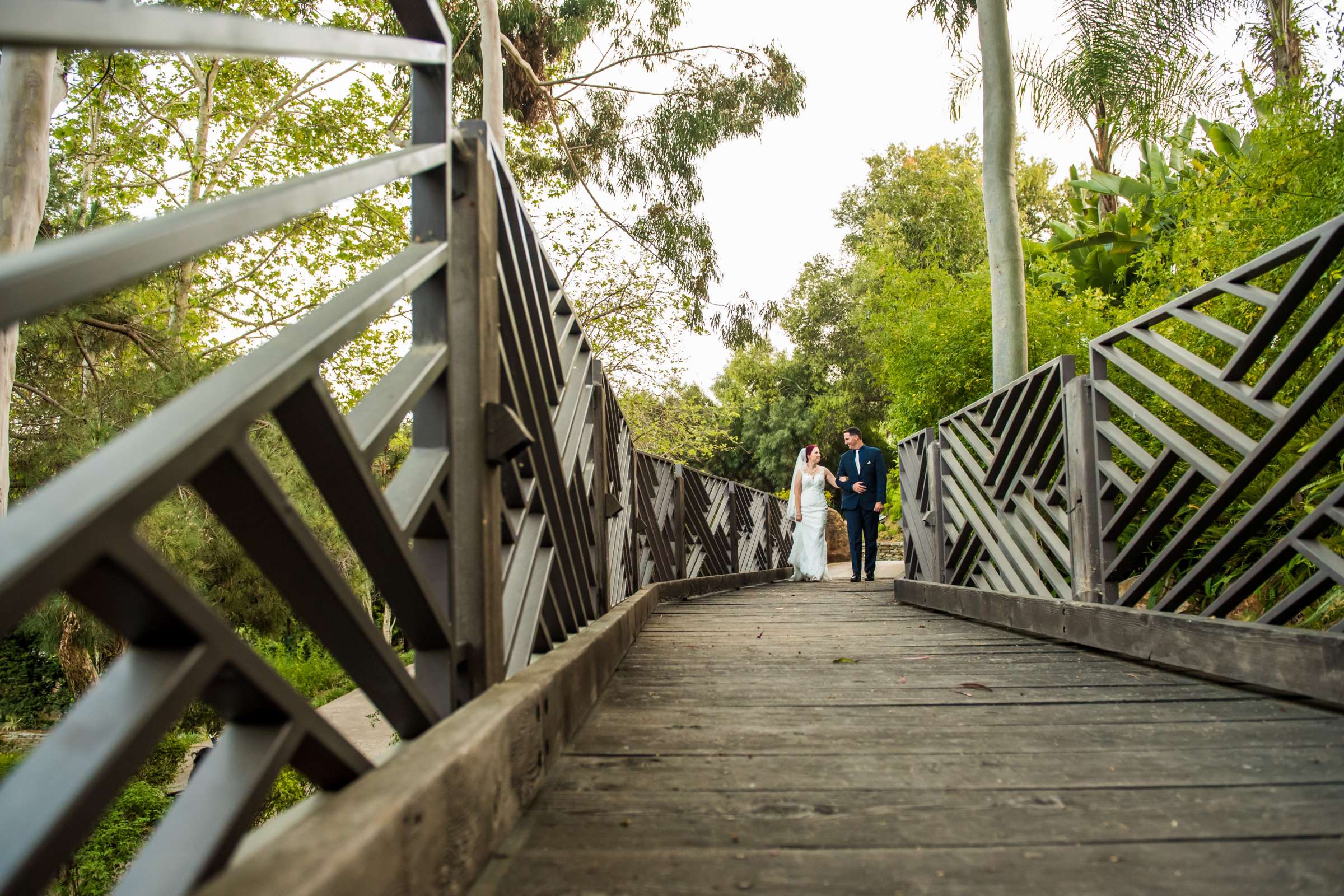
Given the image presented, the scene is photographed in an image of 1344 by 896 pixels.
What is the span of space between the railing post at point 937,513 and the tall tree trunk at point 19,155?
7997 millimetres

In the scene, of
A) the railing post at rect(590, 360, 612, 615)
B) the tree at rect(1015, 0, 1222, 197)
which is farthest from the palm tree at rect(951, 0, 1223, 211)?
the railing post at rect(590, 360, 612, 615)

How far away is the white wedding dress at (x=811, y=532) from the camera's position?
10992 mm

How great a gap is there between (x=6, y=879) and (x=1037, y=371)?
16.4 ft

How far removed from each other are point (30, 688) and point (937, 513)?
16.4 m

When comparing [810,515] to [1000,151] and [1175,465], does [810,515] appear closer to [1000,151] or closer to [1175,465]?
[1000,151]

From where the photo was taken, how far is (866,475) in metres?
9.59

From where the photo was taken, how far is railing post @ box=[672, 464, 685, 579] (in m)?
8.45

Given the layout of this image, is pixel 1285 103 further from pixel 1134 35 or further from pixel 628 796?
pixel 628 796

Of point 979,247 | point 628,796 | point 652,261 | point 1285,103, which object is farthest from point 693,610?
point 979,247

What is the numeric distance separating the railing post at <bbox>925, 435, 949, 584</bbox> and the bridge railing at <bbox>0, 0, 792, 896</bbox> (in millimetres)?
4781

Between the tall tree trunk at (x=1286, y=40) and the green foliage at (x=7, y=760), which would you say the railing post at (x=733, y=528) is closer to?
the tall tree trunk at (x=1286, y=40)

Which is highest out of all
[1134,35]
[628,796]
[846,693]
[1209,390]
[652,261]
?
[1134,35]

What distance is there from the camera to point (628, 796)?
1.87 meters

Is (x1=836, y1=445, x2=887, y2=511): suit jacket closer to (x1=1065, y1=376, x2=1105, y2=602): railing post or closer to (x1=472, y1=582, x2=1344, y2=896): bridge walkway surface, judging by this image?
(x1=1065, y1=376, x2=1105, y2=602): railing post
